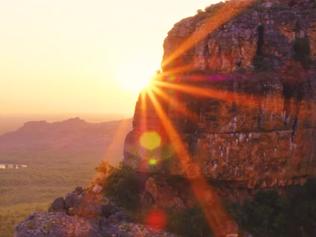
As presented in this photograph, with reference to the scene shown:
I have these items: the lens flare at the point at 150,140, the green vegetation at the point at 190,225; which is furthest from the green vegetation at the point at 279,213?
the lens flare at the point at 150,140

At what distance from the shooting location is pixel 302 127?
3019 cm

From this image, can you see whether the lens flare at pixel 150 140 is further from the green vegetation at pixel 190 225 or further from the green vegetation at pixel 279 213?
the green vegetation at pixel 279 213

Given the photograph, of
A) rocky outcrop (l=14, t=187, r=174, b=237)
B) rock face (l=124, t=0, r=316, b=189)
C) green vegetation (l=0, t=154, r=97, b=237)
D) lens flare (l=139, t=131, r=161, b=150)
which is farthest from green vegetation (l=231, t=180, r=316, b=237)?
green vegetation (l=0, t=154, r=97, b=237)

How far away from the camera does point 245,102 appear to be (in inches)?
1148

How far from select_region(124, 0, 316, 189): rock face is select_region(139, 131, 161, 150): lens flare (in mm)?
206

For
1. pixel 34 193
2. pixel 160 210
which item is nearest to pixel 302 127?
pixel 160 210

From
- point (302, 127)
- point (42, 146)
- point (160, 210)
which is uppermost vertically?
point (302, 127)

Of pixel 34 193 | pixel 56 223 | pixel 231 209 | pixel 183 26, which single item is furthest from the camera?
pixel 34 193

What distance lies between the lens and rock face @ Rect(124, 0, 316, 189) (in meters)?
29.2

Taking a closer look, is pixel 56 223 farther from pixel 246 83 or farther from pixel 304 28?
pixel 304 28

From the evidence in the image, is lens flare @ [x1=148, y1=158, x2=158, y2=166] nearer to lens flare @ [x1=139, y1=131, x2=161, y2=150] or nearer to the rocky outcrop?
lens flare @ [x1=139, y1=131, x2=161, y2=150]

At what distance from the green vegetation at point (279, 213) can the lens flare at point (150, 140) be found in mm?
5251

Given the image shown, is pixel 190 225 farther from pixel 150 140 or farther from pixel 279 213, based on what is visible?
pixel 150 140

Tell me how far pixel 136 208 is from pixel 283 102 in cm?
945
